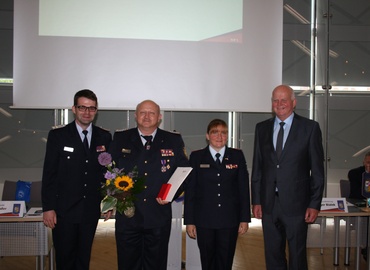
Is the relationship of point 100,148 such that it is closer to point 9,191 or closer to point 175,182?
point 175,182

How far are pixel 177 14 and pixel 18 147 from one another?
324 cm

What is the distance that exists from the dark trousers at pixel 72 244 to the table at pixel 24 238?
87 cm

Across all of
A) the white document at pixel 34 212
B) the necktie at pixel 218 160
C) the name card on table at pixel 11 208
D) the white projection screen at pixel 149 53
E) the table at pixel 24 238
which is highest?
the white projection screen at pixel 149 53

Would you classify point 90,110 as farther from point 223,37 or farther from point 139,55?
point 223,37

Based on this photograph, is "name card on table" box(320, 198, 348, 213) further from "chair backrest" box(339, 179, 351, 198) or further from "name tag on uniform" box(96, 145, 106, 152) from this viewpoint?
"name tag on uniform" box(96, 145, 106, 152)

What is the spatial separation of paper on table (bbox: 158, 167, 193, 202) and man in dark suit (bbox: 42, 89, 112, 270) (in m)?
0.56

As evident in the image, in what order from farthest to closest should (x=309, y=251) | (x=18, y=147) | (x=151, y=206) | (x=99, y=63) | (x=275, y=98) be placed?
(x=18, y=147) → (x=99, y=63) → (x=309, y=251) → (x=275, y=98) → (x=151, y=206)

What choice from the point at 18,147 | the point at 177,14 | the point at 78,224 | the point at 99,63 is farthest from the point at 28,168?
the point at 78,224

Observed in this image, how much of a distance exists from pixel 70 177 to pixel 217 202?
1026 mm

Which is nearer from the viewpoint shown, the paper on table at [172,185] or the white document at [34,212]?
the paper on table at [172,185]

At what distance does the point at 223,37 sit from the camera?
5.36 meters

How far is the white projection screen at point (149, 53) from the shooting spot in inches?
203

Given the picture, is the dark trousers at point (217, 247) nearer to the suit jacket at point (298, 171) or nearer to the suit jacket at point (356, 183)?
the suit jacket at point (298, 171)

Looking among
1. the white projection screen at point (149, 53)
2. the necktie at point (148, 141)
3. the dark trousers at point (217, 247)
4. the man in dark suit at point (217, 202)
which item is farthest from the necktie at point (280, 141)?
the white projection screen at point (149, 53)
